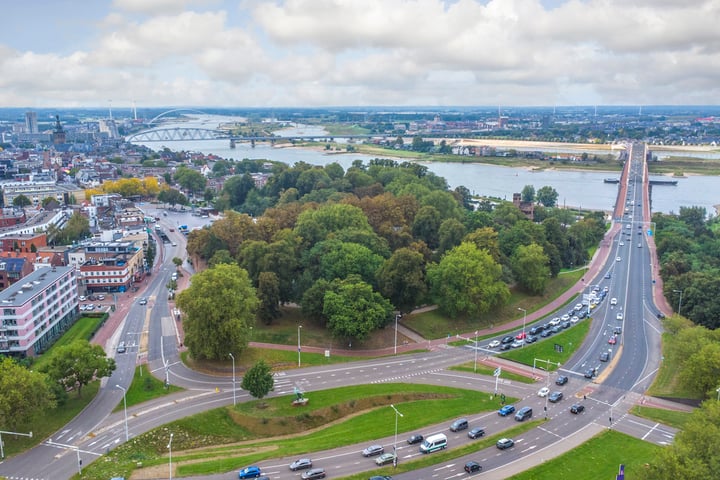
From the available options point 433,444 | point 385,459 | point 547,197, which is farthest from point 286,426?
point 547,197

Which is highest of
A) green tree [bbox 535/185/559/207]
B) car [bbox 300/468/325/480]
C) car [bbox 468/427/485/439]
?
green tree [bbox 535/185/559/207]

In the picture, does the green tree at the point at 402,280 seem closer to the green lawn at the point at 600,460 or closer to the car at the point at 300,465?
the green lawn at the point at 600,460

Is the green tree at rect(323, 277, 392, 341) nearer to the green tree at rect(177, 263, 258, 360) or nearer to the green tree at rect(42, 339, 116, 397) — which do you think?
the green tree at rect(177, 263, 258, 360)

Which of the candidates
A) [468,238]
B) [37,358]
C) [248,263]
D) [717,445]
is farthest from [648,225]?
[37,358]

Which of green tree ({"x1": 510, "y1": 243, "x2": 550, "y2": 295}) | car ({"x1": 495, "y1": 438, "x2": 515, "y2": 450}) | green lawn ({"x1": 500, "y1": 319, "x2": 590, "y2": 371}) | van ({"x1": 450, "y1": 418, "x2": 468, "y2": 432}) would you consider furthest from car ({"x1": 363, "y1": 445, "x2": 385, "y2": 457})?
→ green tree ({"x1": 510, "y1": 243, "x2": 550, "y2": 295})

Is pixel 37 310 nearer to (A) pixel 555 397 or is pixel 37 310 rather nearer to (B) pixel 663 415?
(A) pixel 555 397

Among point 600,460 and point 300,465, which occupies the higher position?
point 300,465
